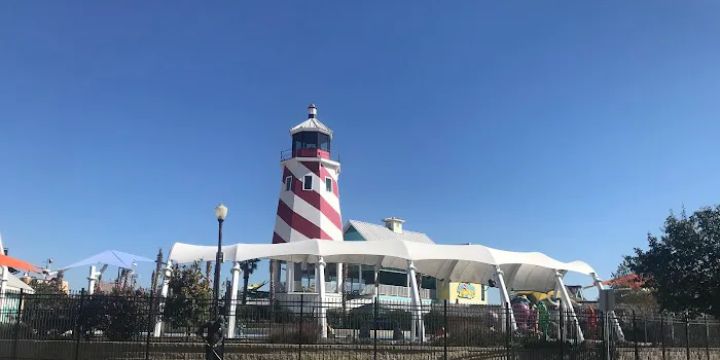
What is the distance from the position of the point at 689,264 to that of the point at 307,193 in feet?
62.6

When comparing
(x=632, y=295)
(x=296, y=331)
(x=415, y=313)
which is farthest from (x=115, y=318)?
(x=632, y=295)

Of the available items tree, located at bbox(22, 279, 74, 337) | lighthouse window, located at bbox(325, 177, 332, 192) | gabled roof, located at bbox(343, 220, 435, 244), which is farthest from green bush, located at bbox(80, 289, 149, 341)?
gabled roof, located at bbox(343, 220, 435, 244)

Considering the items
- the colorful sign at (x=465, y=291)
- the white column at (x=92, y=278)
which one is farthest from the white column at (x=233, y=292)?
the colorful sign at (x=465, y=291)

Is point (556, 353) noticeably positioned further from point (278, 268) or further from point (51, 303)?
point (278, 268)

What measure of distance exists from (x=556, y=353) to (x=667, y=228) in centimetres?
1285

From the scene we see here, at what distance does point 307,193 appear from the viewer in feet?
119

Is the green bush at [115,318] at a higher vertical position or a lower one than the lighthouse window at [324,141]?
lower

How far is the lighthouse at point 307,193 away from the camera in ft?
118

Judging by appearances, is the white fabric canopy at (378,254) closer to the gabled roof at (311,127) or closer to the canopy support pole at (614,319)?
the canopy support pole at (614,319)

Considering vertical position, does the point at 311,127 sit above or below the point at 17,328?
above

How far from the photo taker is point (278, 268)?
37.4 metres

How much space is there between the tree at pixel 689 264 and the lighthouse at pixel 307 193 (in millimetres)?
16490

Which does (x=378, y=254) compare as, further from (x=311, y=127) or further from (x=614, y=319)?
(x=311, y=127)

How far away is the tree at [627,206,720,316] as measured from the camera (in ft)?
87.7
